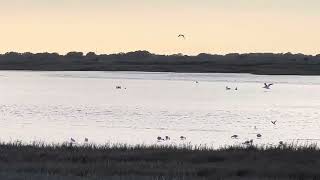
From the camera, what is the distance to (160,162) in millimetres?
17234

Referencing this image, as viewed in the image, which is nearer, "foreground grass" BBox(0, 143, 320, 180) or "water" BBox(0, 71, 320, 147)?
"foreground grass" BBox(0, 143, 320, 180)

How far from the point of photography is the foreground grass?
567 inches

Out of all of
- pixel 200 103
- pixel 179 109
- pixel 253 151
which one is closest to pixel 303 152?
pixel 253 151

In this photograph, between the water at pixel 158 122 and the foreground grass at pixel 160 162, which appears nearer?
the foreground grass at pixel 160 162

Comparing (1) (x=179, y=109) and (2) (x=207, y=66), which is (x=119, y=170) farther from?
(2) (x=207, y=66)

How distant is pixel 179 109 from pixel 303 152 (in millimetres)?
25769

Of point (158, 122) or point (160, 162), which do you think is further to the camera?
point (158, 122)

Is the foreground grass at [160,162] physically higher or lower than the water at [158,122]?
higher

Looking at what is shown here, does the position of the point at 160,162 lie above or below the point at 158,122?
above

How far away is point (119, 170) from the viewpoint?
1484cm

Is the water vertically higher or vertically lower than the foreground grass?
lower

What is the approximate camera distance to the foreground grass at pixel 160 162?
1440 centimetres

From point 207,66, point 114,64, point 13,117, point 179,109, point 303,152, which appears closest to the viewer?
point 303,152

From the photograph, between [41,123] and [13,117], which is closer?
[41,123]
